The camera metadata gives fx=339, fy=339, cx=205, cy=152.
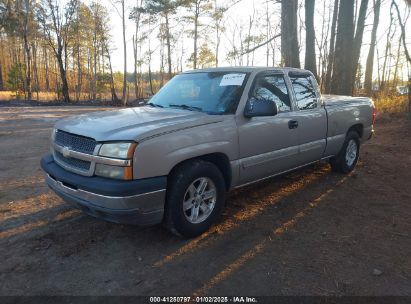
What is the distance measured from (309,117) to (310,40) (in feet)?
31.2

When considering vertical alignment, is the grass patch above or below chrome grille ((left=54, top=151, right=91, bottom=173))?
above

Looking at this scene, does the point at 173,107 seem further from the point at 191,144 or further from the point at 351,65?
the point at 351,65

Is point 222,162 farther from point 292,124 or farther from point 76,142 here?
point 76,142

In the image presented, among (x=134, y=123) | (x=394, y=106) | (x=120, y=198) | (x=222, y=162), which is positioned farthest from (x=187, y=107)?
(x=394, y=106)

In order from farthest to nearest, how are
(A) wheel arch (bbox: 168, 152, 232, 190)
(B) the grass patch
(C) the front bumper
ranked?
(B) the grass patch
(A) wheel arch (bbox: 168, 152, 232, 190)
(C) the front bumper

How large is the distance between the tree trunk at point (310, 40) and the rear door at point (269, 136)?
29.7 ft

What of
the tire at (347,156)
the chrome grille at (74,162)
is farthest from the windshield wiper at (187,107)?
the tire at (347,156)

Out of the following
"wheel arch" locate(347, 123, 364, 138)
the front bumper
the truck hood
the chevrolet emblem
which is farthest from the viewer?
"wheel arch" locate(347, 123, 364, 138)

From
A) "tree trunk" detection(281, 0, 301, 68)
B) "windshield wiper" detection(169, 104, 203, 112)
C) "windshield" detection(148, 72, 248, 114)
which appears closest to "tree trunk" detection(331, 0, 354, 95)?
"tree trunk" detection(281, 0, 301, 68)

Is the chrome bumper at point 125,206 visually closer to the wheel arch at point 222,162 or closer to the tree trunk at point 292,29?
the wheel arch at point 222,162

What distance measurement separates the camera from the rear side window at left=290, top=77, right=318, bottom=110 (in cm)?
507

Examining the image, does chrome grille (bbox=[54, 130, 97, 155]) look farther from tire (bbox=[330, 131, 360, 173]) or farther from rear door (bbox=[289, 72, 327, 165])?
tire (bbox=[330, 131, 360, 173])

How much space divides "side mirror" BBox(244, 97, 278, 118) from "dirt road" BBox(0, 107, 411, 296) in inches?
52.8

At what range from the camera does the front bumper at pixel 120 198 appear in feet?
10.2
